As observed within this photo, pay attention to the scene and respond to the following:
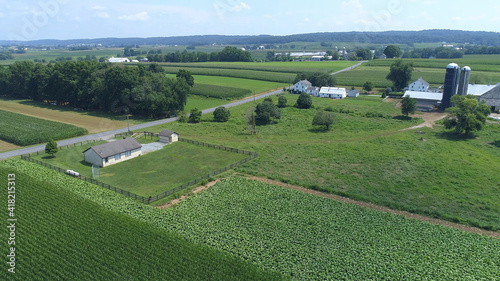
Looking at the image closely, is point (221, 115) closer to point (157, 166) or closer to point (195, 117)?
point (195, 117)

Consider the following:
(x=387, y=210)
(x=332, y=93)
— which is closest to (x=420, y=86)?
(x=332, y=93)

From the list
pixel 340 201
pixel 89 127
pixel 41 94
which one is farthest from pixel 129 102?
pixel 340 201

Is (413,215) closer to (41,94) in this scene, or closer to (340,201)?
(340,201)

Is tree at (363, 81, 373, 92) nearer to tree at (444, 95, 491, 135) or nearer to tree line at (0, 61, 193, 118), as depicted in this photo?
tree at (444, 95, 491, 135)

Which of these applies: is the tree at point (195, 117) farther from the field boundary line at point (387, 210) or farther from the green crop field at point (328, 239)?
the green crop field at point (328, 239)

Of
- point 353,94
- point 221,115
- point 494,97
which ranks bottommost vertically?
point 221,115
